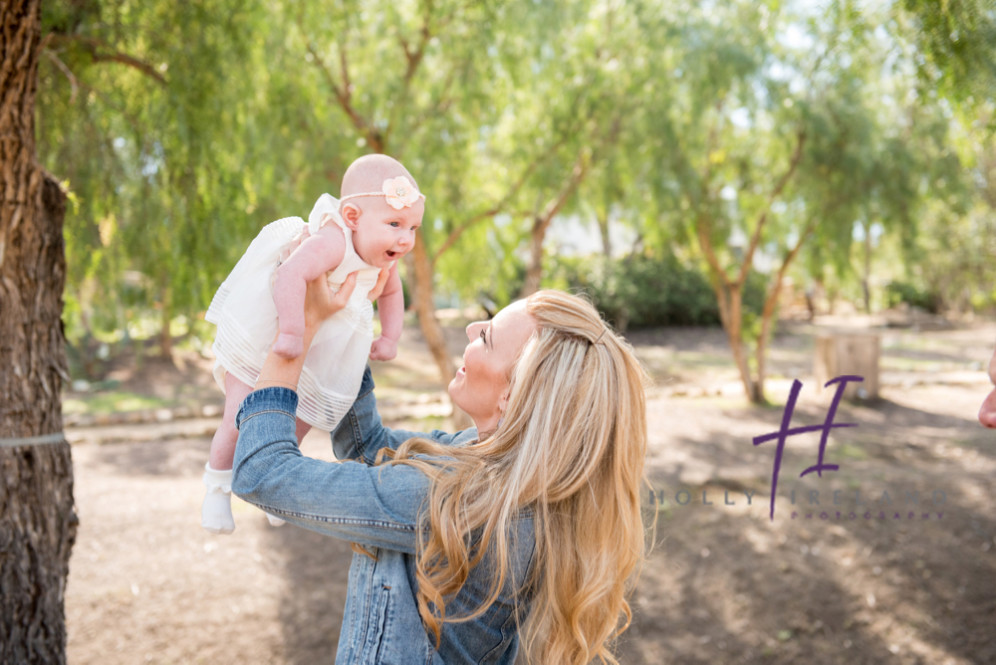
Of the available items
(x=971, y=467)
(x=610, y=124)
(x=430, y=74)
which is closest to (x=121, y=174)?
(x=430, y=74)

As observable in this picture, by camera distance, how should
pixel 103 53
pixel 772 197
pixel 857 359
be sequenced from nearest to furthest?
pixel 103 53 → pixel 772 197 → pixel 857 359

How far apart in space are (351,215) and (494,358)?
445 mm

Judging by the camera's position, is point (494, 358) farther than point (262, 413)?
Yes

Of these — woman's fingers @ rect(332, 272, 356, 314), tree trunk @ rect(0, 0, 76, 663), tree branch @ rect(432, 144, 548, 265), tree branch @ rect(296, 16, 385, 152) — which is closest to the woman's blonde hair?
woman's fingers @ rect(332, 272, 356, 314)

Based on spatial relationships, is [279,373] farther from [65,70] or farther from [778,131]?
[778,131]

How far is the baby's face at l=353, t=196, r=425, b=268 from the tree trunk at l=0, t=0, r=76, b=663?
65.6 inches

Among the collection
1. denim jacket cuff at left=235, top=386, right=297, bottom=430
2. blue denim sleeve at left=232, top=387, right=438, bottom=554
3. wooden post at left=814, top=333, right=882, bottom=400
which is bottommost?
wooden post at left=814, top=333, right=882, bottom=400

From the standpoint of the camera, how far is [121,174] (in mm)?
3938

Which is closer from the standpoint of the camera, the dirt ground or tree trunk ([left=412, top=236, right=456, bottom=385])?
the dirt ground

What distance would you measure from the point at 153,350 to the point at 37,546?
1186 cm

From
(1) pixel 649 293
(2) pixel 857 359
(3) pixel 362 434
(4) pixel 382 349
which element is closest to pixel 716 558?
(3) pixel 362 434

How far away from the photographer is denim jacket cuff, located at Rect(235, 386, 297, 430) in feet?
4.36

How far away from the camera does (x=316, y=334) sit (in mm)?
→ 1621

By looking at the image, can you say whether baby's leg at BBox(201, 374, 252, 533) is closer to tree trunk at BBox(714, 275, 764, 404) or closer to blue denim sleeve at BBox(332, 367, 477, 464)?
blue denim sleeve at BBox(332, 367, 477, 464)
